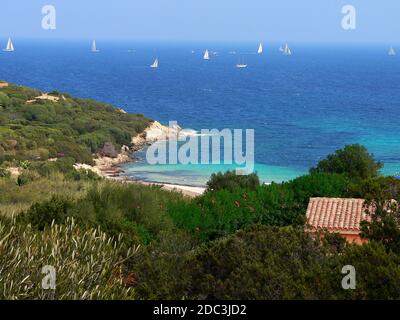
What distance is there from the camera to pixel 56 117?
57.0m

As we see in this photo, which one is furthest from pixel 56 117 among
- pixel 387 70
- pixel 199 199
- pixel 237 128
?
pixel 387 70

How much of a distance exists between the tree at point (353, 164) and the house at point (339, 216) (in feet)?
19.9

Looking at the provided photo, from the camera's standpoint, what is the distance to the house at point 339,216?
1489 cm

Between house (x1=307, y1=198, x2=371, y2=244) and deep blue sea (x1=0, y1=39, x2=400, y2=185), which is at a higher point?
house (x1=307, y1=198, x2=371, y2=244)

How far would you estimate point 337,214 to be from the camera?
15.6 meters

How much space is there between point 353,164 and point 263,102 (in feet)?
219

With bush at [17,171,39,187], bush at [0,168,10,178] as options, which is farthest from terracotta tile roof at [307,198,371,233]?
bush at [0,168,10,178]

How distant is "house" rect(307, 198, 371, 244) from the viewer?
586 inches

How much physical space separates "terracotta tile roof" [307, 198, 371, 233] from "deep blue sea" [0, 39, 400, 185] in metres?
22.6

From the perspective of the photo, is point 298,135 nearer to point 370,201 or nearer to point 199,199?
point 199,199

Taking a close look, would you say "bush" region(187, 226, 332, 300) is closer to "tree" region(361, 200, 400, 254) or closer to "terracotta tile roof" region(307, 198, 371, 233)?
"tree" region(361, 200, 400, 254)
